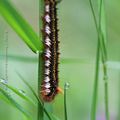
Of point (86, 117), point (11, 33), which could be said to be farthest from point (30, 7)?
point (86, 117)

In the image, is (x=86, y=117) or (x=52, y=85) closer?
(x=52, y=85)

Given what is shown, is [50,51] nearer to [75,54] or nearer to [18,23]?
[18,23]

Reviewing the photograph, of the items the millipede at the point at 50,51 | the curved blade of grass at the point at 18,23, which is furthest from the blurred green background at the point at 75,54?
the curved blade of grass at the point at 18,23

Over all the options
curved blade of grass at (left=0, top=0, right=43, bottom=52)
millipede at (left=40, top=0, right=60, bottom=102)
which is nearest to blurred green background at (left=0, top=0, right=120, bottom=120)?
millipede at (left=40, top=0, right=60, bottom=102)

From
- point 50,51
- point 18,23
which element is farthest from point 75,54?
point 18,23

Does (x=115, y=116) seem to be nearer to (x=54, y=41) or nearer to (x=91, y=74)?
(x=91, y=74)

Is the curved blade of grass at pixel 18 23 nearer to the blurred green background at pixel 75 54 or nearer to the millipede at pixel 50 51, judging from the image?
the millipede at pixel 50 51

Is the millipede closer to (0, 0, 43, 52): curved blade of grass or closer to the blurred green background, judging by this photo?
(0, 0, 43, 52): curved blade of grass
